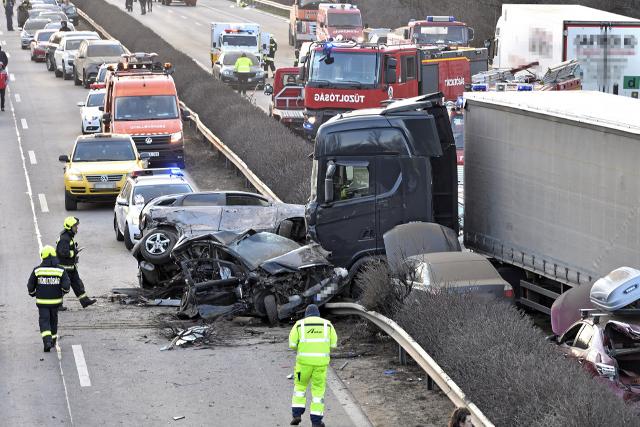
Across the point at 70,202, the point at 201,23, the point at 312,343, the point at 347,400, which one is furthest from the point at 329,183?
the point at 201,23

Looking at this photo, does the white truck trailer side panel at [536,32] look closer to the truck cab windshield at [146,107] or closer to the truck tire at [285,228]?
the truck cab windshield at [146,107]

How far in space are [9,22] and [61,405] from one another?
6674 centimetres

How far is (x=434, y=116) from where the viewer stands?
63.6 ft

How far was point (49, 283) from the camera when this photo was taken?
1712 centimetres

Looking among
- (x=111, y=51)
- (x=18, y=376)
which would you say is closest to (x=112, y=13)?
(x=111, y=51)

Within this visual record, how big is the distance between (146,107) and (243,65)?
50.9 ft

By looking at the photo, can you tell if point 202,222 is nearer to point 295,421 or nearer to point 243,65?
point 295,421

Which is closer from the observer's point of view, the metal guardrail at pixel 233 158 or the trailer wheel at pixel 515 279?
the trailer wheel at pixel 515 279

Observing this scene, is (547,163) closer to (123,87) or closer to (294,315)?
(294,315)

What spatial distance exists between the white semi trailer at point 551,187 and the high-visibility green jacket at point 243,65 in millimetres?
30218

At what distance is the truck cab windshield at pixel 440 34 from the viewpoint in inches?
1772

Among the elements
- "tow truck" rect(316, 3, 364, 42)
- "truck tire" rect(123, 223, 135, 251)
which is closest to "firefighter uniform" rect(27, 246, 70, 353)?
"truck tire" rect(123, 223, 135, 251)

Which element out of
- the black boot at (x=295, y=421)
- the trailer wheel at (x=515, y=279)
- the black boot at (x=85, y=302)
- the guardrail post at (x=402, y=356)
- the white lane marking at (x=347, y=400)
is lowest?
the black boot at (x=85, y=302)

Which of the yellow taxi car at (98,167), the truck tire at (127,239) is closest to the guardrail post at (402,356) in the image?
the truck tire at (127,239)
